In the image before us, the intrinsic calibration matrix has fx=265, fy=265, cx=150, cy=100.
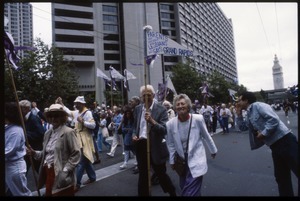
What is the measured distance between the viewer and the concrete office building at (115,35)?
50.0 metres

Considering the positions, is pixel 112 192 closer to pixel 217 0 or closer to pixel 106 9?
pixel 217 0

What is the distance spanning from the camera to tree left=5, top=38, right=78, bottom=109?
2278 cm

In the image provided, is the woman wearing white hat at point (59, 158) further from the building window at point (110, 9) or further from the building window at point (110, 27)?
the building window at point (110, 9)

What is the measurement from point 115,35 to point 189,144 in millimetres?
56978

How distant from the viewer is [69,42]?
4981 cm

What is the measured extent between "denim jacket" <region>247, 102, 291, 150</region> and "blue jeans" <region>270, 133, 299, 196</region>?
3.8 inches

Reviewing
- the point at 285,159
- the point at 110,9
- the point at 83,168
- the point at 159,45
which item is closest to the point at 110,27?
the point at 110,9

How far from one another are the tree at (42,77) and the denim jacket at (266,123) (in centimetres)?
2135

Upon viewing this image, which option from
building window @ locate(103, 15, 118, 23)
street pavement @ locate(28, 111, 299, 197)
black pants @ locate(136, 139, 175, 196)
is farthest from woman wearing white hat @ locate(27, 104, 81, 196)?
building window @ locate(103, 15, 118, 23)

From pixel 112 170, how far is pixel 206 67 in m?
77.8

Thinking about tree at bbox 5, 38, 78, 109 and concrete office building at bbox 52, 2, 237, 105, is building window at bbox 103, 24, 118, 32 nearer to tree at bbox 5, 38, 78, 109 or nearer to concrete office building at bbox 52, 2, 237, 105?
concrete office building at bbox 52, 2, 237, 105

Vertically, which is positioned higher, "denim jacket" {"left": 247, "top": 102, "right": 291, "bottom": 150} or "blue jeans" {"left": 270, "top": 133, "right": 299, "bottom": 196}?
"denim jacket" {"left": 247, "top": 102, "right": 291, "bottom": 150}

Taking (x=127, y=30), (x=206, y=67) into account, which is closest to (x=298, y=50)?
(x=127, y=30)

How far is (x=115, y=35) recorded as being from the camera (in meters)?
57.8
